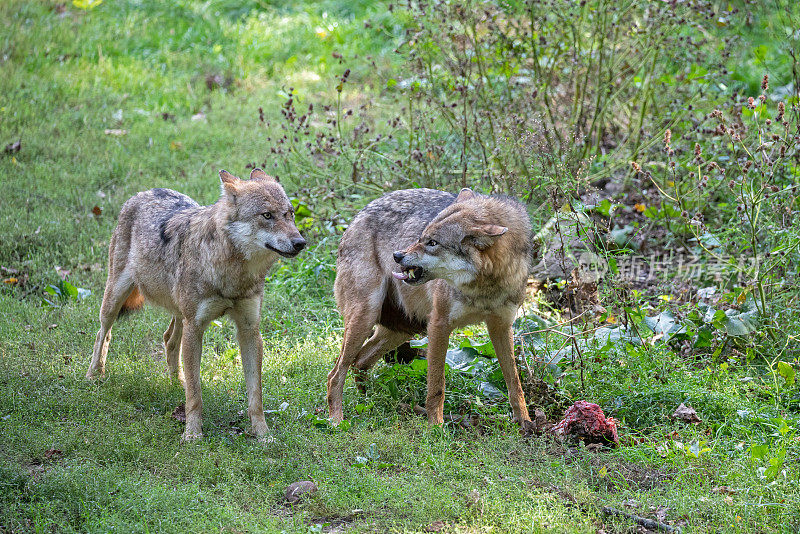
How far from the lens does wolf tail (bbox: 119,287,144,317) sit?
6.94 metres

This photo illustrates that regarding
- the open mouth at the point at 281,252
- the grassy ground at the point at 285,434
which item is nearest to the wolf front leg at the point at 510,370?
the grassy ground at the point at 285,434

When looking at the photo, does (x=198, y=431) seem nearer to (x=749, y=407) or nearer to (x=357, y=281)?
(x=357, y=281)

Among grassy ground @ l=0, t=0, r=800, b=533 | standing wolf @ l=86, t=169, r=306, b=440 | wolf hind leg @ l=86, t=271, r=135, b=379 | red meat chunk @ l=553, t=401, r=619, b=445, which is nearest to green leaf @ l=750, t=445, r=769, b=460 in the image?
grassy ground @ l=0, t=0, r=800, b=533

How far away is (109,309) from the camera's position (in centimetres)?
675

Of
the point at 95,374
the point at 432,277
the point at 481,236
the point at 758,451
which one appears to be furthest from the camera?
the point at 95,374

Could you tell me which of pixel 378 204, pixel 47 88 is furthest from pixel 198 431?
pixel 47 88

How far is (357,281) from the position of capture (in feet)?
20.8

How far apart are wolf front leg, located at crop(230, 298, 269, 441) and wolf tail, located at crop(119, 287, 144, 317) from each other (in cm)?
144

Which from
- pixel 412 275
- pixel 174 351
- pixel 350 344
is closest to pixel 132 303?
pixel 174 351

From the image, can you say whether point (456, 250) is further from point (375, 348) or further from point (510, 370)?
point (375, 348)

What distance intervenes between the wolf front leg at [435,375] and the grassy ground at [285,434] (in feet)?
0.53

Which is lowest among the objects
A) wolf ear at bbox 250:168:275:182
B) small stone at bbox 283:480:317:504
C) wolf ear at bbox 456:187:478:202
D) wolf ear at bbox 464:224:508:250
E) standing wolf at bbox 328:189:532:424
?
small stone at bbox 283:480:317:504

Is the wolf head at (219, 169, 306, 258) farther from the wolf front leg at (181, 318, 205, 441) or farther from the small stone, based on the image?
the small stone

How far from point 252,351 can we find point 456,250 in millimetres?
1691
